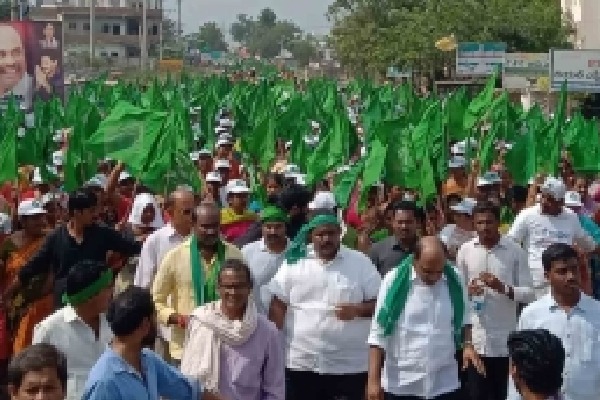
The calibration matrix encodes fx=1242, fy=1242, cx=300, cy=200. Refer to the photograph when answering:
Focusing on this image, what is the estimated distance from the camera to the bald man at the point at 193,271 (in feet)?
20.2

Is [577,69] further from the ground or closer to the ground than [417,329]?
further from the ground

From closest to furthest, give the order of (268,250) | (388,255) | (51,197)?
(388,255)
(268,250)
(51,197)

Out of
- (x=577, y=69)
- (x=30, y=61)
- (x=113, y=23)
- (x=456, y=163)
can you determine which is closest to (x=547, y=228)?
(x=456, y=163)

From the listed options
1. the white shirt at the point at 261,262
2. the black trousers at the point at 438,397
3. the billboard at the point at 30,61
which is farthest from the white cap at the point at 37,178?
the billboard at the point at 30,61

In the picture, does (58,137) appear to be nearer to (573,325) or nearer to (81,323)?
(81,323)

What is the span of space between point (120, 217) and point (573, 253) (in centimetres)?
510

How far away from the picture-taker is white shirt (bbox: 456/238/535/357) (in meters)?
6.88

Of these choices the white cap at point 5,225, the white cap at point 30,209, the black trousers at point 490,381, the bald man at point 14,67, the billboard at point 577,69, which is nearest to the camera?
the black trousers at point 490,381

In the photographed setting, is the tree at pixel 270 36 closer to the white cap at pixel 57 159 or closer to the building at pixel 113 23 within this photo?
the building at pixel 113 23

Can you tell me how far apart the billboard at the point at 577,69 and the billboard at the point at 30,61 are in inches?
438

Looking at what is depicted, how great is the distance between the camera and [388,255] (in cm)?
682

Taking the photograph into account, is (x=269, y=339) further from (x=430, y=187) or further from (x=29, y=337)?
(x=430, y=187)

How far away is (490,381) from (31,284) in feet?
8.52

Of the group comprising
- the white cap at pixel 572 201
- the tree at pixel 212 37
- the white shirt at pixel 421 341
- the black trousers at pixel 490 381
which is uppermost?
the tree at pixel 212 37
